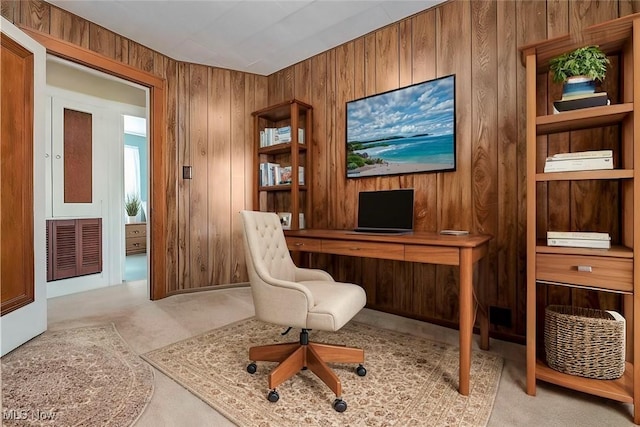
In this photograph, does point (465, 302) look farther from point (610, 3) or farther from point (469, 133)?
point (610, 3)

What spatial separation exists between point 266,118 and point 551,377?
3493 millimetres

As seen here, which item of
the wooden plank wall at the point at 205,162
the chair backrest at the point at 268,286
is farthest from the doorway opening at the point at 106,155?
the chair backrest at the point at 268,286

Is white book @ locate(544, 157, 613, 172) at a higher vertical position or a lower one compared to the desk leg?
higher

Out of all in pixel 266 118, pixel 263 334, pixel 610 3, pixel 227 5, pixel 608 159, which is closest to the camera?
pixel 608 159

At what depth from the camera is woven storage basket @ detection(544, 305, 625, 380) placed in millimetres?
1512

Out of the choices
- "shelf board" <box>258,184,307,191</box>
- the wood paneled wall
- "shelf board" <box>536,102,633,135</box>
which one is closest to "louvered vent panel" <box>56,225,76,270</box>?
the wood paneled wall

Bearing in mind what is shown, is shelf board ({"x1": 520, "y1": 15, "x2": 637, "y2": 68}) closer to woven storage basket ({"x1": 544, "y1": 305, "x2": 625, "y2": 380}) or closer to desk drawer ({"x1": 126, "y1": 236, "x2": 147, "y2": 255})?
woven storage basket ({"x1": 544, "y1": 305, "x2": 625, "y2": 380})

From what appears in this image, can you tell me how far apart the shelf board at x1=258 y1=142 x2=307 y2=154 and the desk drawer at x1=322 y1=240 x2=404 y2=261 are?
4.51ft

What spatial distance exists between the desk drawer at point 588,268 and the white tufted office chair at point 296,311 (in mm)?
991

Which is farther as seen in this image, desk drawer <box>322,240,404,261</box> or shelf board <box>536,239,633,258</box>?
desk drawer <box>322,240,404,261</box>

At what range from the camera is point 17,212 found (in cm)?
214

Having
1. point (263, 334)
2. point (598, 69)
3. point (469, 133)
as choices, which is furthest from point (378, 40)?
point (263, 334)

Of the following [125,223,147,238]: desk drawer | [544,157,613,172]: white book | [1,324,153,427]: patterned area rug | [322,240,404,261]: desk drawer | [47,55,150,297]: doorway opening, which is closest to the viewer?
[1,324,153,427]: patterned area rug

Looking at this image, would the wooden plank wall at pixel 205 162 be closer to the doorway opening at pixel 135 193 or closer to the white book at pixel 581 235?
the doorway opening at pixel 135 193
